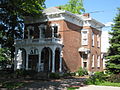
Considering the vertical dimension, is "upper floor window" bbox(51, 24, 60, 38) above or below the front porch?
above

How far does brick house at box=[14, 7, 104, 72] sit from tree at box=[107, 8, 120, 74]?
5.07 meters

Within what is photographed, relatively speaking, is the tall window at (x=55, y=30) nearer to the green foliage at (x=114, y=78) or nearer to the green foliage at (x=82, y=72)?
the green foliage at (x=82, y=72)

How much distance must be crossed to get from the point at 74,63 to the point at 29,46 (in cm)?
769

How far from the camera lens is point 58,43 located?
28531 mm

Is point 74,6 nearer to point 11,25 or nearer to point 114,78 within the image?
point 11,25

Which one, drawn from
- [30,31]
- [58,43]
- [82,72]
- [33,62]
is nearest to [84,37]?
[82,72]

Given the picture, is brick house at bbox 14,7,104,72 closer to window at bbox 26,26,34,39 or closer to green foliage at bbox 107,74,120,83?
window at bbox 26,26,34,39

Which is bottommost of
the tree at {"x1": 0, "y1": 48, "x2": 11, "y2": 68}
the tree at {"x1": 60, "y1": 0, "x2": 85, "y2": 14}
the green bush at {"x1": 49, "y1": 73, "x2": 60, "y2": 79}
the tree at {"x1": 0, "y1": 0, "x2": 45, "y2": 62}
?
the green bush at {"x1": 49, "y1": 73, "x2": 60, "y2": 79}

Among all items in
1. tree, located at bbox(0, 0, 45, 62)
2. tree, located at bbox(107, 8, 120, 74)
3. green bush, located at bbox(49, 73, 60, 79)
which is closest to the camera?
tree, located at bbox(107, 8, 120, 74)

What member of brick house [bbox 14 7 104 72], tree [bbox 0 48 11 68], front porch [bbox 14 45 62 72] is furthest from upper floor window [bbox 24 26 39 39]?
tree [bbox 0 48 11 68]

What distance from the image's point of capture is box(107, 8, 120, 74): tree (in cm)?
2203

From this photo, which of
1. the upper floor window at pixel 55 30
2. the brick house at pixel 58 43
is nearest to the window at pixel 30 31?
the brick house at pixel 58 43

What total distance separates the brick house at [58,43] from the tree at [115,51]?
5.07 metres

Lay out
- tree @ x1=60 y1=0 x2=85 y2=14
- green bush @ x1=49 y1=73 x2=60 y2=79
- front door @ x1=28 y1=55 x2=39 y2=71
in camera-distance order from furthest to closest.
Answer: tree @ x1=60 y1=0 x2=85 y2=14, front door @ x1=28 y1=55 x2=39 y2=71, green bush @ x1=49 y1=73 x2=60 y2=79
